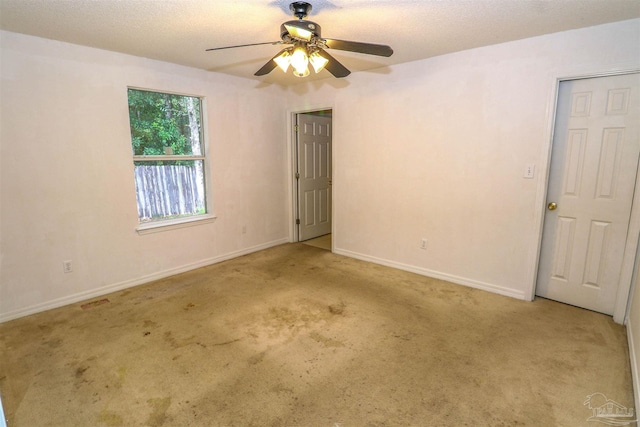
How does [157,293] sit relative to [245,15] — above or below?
below

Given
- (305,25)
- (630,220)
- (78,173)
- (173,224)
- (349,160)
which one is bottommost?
(173,224)

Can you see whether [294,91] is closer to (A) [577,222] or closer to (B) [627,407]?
(A) [577,222]

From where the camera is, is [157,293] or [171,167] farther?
[171,167]

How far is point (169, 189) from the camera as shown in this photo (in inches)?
149

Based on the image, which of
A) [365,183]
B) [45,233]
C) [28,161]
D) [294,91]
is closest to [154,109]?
[28,161]

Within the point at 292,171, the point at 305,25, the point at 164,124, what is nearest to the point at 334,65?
the point at 305,25

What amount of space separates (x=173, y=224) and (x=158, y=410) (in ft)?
7.51

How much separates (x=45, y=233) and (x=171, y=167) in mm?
1318

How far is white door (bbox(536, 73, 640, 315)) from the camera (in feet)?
8.61

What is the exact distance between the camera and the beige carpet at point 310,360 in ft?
6.01

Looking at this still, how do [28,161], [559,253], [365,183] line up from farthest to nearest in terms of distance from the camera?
[365,183] → [559,253] → [28,161]

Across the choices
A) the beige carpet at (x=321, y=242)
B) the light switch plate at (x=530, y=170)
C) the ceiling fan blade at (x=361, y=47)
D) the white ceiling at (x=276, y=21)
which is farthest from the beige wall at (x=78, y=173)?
the light switch plate at (x=530, y=170)

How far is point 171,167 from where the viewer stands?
3777 millimetres

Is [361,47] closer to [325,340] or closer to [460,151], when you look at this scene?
[460,151]
